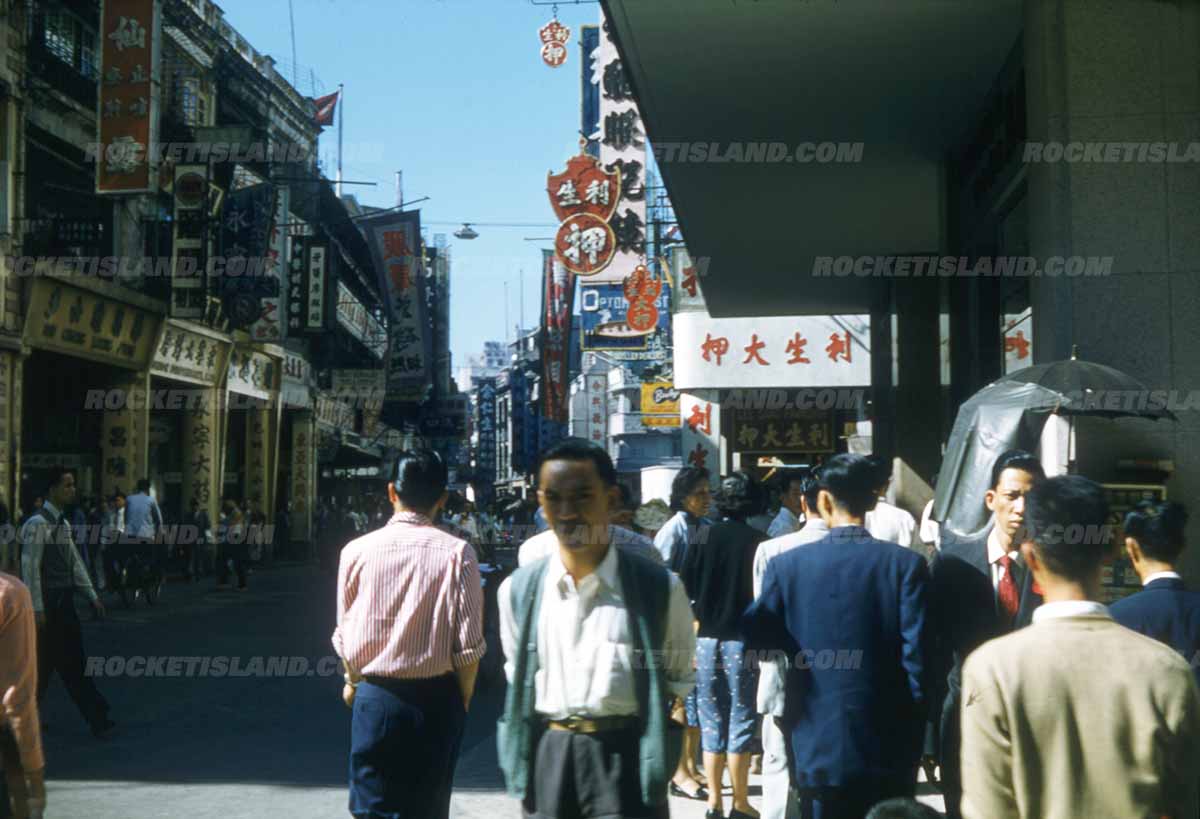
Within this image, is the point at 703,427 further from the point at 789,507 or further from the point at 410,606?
the point at 410,606

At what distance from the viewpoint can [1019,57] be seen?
9281mm

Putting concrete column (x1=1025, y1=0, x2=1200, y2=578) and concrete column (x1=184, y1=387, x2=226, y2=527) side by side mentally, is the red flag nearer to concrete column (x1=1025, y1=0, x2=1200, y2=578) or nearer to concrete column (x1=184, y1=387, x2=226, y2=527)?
concrete column (x1=184, y1=387, x2=226, y2=527)

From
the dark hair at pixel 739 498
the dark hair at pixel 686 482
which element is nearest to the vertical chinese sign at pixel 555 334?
the dark hair at pixel 686 482

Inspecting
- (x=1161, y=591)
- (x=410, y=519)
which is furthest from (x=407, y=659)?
(x=1161, y=591)

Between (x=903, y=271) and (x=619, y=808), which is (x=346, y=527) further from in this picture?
(x=619, y=808)

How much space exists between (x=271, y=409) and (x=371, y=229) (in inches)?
259

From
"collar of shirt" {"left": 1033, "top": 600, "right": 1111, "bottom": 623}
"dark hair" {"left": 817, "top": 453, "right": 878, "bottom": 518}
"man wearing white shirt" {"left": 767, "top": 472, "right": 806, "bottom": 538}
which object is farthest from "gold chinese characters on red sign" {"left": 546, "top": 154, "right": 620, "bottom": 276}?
"collar of shirt" {"left": 1033, "top": 600, "right": 1111, "bottom": 623}

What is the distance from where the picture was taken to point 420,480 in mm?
5258

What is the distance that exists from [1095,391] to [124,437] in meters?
22.0

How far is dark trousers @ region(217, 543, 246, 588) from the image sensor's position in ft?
78.6

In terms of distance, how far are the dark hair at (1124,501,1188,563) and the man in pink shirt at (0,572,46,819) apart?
392cm

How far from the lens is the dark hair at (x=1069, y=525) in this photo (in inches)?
110

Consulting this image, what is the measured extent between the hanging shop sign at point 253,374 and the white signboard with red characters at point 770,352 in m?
13.3

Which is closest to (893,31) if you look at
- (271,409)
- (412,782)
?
(412,782)
